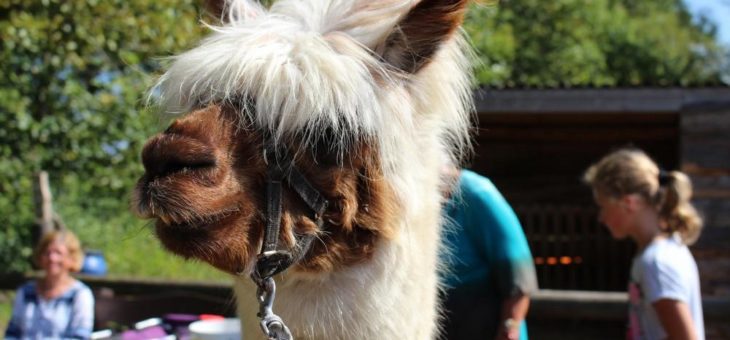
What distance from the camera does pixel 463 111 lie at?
7.74 feet

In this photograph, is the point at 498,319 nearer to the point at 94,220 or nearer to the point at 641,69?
the point at 94,220

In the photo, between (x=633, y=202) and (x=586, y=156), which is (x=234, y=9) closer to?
(x=633, y=202)

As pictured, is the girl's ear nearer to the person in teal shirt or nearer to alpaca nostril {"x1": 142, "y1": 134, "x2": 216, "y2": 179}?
the person in teal shirt

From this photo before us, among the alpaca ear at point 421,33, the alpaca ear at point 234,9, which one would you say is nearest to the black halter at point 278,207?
the alpaca ear at point 421,33

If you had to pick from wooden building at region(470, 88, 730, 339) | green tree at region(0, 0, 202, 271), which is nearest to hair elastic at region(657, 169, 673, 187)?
wooden building at region(470, 88, 730, 339)

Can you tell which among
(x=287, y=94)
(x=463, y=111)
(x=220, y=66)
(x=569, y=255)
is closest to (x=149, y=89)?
(x=220, y=66)

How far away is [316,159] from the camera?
191cm

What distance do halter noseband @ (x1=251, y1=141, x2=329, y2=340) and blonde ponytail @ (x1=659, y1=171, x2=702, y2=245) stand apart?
203cm

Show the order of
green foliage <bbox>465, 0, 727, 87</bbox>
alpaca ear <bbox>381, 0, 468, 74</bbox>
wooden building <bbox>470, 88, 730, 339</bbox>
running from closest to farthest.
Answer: alpaca ear <bbox>381, 0, 468, 74</bbox>, wooden building <bbox>470, 88, 730, 339</bbox>, green foliage <bbox>465, 0, 727, 87</bbox>

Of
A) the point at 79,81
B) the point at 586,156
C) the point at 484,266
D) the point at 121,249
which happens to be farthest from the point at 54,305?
the point at 121,249

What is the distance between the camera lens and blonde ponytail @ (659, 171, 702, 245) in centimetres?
336

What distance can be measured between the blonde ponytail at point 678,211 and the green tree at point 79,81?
542 centimetres

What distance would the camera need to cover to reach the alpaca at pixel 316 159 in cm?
178

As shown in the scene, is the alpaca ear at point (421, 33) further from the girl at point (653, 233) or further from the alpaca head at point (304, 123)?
the girl at point (653, 233)
